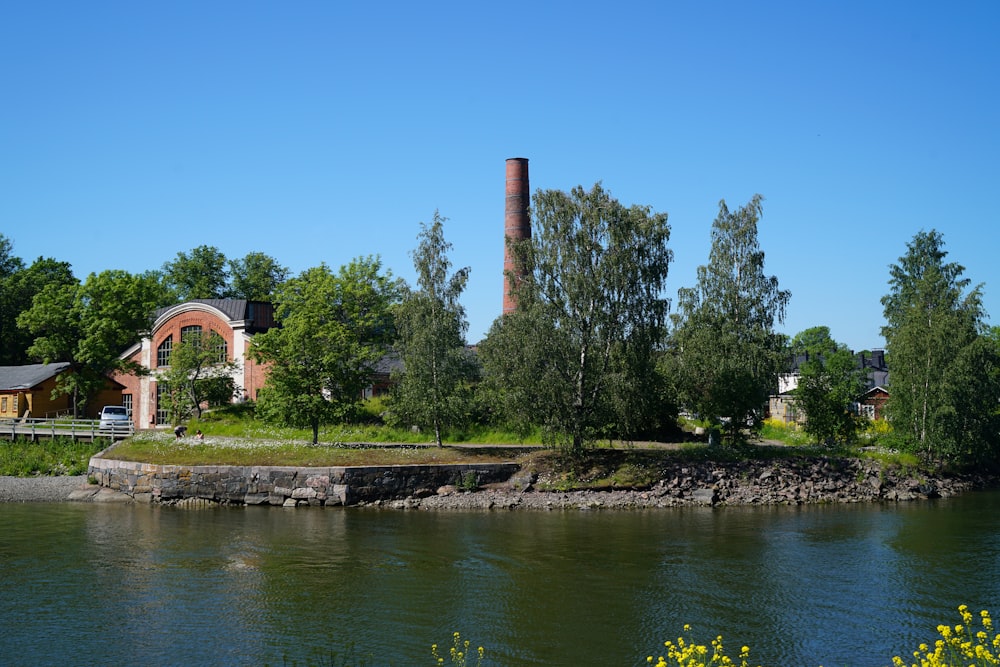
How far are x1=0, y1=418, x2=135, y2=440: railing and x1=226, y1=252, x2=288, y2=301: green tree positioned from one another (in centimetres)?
3476

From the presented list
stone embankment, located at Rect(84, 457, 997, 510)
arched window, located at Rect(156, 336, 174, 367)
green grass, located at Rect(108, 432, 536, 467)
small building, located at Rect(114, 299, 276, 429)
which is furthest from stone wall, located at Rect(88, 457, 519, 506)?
arched window, located at Rect(156, 336, 174, 367)

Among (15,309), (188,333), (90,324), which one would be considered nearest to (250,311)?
(188,333)

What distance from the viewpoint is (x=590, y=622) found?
61.1 feet

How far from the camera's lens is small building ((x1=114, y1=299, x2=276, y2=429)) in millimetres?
54719

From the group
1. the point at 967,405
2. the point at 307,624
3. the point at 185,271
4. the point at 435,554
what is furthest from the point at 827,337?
the point at 307,624

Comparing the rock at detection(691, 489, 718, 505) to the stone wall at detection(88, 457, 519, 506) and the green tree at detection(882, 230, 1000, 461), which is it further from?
the green tree at detection(882, 230, 1000, 461)

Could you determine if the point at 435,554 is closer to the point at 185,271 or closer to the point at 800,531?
the point at 800,531

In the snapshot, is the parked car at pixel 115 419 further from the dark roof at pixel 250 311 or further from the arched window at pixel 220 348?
the dark roof at pixel 250 311

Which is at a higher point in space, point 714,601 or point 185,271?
point 185,271

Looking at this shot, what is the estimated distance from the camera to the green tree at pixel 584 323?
1443 inches

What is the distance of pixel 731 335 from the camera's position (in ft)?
135

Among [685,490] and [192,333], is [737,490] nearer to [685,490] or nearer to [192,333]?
Result: [685,490]

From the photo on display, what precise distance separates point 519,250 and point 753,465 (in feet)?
44.8

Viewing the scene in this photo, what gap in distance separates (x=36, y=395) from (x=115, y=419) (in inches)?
369
